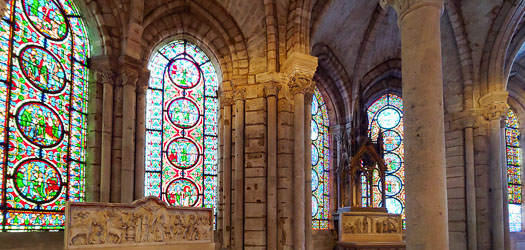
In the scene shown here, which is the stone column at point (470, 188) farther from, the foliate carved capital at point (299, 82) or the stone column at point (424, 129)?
the stone column at point (424, 129)

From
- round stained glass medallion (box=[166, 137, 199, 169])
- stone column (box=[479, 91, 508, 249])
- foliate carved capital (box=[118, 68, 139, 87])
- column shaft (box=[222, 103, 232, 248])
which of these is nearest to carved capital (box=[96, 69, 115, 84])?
foliate carved capital (box=[118, 68, 139, 87])

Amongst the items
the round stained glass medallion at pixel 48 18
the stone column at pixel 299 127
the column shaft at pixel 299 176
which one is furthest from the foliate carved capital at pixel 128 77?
the column shaft at pixel 299 176

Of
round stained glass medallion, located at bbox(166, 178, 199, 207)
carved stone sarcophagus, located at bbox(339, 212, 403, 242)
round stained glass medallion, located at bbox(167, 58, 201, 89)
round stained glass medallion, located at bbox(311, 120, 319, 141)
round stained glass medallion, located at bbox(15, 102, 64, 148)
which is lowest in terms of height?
carved stone sarcophagus, located at bbox(339, 212, 403, 242)

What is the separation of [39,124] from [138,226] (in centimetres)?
279

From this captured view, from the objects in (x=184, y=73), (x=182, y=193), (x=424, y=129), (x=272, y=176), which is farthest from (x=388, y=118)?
(x=424, y=129)

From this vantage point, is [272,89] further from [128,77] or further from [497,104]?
[497,104]

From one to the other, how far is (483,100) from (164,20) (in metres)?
8.81

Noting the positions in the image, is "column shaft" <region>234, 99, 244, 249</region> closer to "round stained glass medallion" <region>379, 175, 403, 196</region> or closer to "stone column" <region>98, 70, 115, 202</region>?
"stone column" <region>98, 70, 115, 202</region>

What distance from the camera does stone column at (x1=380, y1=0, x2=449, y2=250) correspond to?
5055mm

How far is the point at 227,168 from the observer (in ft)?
37.0

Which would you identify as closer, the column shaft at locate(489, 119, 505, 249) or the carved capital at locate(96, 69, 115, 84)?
the carved capital at locate(96, 69, 115, 84)

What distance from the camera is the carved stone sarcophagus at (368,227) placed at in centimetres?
1231

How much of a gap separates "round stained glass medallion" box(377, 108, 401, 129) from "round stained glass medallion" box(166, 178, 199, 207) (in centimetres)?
809

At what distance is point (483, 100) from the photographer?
13.4m
